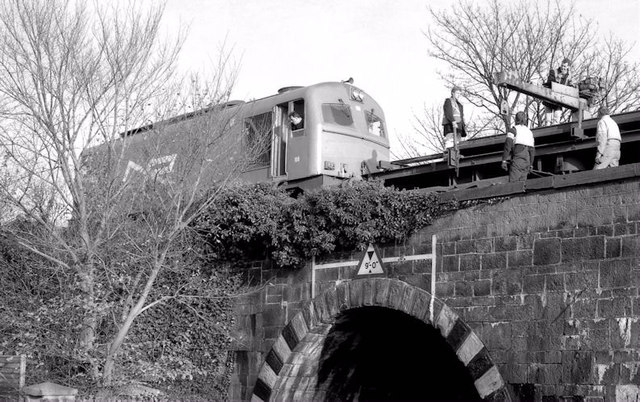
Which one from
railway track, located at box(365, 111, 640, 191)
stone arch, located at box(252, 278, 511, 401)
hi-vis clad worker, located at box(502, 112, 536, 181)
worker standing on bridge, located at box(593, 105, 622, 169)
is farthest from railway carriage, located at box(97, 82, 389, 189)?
worker standing on bridge, located at box(593, 105, 622, 169)

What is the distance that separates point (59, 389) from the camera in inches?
398

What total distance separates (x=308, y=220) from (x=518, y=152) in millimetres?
3414

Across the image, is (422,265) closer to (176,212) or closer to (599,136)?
(599,136)

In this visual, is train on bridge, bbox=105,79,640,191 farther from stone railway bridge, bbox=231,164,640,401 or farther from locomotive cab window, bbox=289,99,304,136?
stone railway bridge, bbox=231,164,640,401

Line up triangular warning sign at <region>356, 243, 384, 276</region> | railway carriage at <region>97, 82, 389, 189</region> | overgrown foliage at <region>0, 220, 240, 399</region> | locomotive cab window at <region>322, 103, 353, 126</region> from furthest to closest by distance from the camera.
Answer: locomotive cab window at <region>322, 103, 353, 126</region> < railway carriage at <region>97, 82, 389, 189</region> < overgrown foliage at <region>0, 220, 240, 399</region> < triangular warning sign at <region>356, 243, 384, 276</region>

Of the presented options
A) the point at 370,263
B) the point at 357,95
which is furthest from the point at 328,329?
the point at 357,95

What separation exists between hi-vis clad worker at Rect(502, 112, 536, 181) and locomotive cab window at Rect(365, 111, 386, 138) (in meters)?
6.21

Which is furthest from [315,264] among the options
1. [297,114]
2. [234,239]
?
[297,114]

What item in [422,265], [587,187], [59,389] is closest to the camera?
[59,389]

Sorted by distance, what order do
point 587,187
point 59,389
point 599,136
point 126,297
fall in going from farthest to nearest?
point 126,297 < point 599,136 < point 587,187 < point 59,389

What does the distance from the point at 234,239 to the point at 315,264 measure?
1.67 metres

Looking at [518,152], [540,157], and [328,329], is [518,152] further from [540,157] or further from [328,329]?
[328,329]

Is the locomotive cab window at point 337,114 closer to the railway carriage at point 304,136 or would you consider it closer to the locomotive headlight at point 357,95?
the railway carriage at point 304,136

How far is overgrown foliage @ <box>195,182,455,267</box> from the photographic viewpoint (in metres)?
13.0
